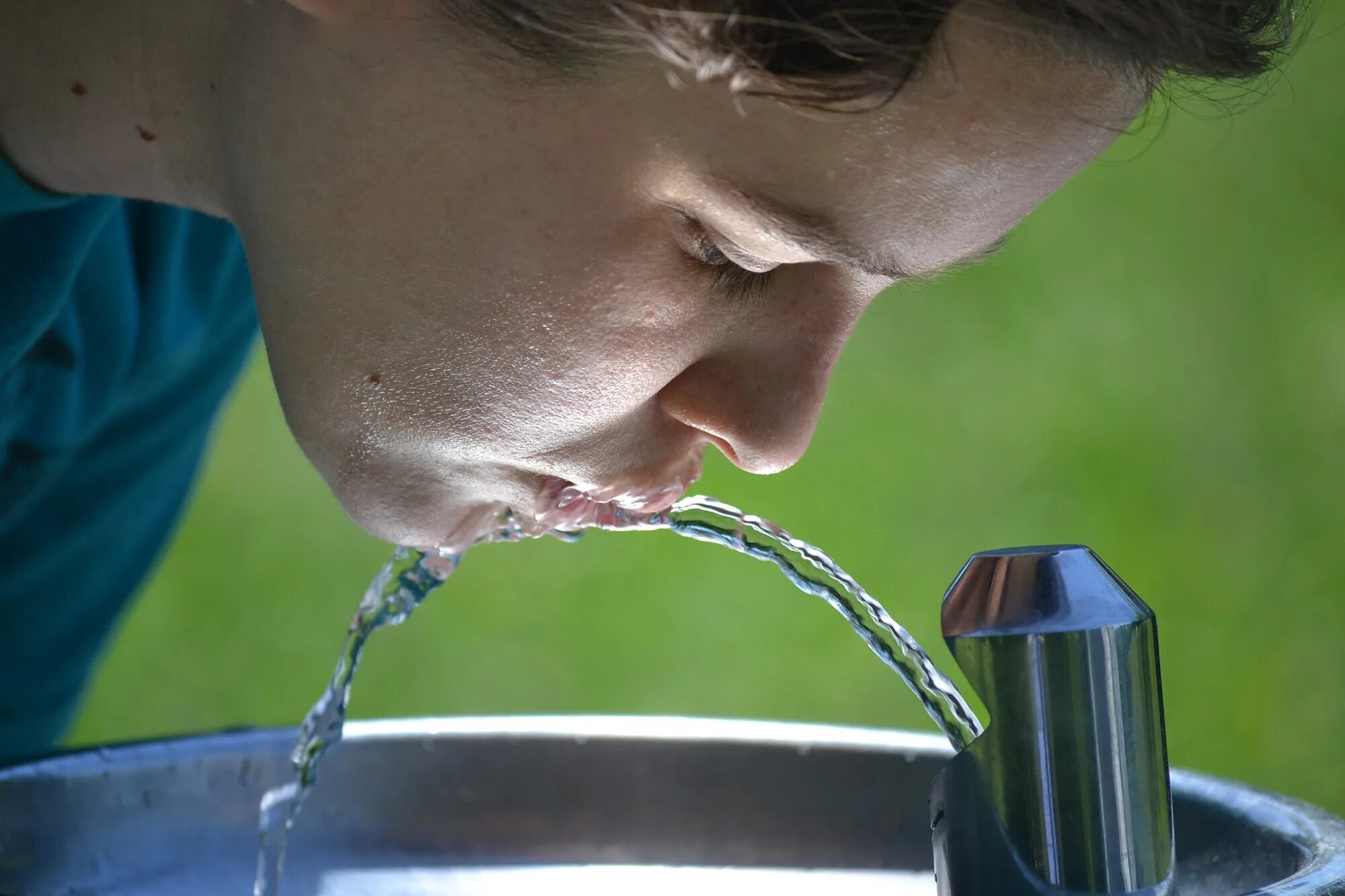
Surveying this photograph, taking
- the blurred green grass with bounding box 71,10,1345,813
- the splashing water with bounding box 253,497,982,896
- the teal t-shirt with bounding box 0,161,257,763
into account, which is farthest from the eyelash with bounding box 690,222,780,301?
the blurred green grass with bounding box 71,10,1345,813

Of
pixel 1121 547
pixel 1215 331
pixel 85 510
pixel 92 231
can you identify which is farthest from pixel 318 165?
pixel 1215 331

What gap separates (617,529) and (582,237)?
0.18m

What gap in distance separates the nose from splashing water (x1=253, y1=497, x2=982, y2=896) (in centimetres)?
5

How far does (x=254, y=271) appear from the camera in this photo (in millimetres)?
650

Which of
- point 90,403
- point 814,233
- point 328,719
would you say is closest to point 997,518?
point 90,403

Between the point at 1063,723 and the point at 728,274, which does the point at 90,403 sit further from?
the point at 1063,723

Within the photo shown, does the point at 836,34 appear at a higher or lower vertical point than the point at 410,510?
higher

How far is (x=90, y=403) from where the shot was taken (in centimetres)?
87

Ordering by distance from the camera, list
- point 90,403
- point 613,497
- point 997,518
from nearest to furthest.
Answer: point 613,497 → point 90,403 → point 997,518

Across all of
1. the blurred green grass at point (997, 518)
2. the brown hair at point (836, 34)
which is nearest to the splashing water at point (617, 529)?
the brown hair at point (836, 34)

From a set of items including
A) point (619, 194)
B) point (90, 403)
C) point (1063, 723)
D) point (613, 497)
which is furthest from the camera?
point (90, 403)

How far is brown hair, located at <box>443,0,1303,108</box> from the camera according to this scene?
0.46m

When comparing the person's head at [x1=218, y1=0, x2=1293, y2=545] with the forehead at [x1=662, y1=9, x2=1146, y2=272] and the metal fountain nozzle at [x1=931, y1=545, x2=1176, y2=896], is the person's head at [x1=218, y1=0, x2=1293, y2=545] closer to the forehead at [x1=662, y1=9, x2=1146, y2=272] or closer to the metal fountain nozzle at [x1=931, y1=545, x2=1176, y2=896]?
the forehead at [x1=662, y1=9, x2=1146, y2=272]

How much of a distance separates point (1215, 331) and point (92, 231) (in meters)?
2.10
